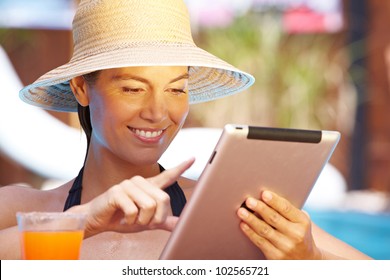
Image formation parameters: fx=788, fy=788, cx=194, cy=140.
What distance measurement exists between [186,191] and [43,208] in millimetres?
426

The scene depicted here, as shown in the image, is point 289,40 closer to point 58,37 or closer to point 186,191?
point 58,37

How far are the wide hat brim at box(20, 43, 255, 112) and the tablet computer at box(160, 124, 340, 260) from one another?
504mm

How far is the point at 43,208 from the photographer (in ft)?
7.63

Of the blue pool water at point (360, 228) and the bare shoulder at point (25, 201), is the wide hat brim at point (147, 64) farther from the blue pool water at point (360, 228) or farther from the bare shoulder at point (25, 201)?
the blue pool water at point (360, 228)

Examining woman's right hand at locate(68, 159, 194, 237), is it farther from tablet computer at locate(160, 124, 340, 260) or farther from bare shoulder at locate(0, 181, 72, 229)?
bare shoulder at locate(0, 181, 72, 229)

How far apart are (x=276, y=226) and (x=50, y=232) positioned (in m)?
0.47

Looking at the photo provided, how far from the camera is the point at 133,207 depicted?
4.64 ft

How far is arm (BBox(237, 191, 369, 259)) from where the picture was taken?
5.17ft

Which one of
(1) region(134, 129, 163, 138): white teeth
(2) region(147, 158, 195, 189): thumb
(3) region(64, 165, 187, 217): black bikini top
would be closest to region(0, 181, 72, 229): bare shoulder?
(3) region(64, 165, 187, 217): black bikini top

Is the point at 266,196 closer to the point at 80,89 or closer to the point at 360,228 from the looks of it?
the point at 80,89

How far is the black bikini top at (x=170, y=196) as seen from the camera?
2.28m

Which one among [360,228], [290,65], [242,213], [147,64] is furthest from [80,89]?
[290,65]

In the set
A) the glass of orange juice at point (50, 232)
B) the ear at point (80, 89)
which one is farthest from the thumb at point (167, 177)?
the ear at point (80, 89)
